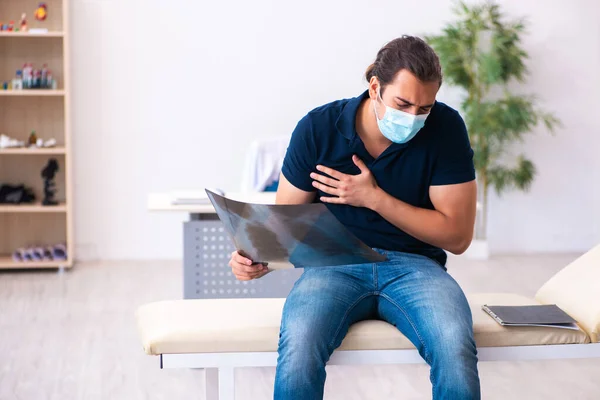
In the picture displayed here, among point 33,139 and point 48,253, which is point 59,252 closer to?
point 48,253

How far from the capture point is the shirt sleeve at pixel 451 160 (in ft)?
6.13

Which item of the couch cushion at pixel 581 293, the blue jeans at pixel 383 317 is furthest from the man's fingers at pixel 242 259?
the couch cushion at pixel 581 293

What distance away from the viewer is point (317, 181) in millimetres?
1923

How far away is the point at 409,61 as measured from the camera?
177 centimetres

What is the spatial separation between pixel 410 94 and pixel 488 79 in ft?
9.40

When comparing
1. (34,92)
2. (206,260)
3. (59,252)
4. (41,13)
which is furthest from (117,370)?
(41,13)

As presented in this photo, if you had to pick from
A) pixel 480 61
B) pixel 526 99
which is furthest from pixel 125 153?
pixel 526 99

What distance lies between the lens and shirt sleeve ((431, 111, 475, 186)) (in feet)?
6.13

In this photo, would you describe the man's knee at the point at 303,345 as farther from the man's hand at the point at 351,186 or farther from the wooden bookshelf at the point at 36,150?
the wooden bookshelf at the point at 36,150

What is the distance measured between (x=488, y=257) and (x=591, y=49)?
139 centimetres

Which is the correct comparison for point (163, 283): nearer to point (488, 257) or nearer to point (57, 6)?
point (57, 6)

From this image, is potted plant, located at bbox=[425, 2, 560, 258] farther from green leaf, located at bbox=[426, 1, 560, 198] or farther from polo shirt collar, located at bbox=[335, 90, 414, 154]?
polo shirt collar, located at bbox=[335, 90, 414, 154]

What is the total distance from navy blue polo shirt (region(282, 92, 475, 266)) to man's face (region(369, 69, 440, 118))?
106mm

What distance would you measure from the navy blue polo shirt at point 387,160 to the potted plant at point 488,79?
2.70 metres
